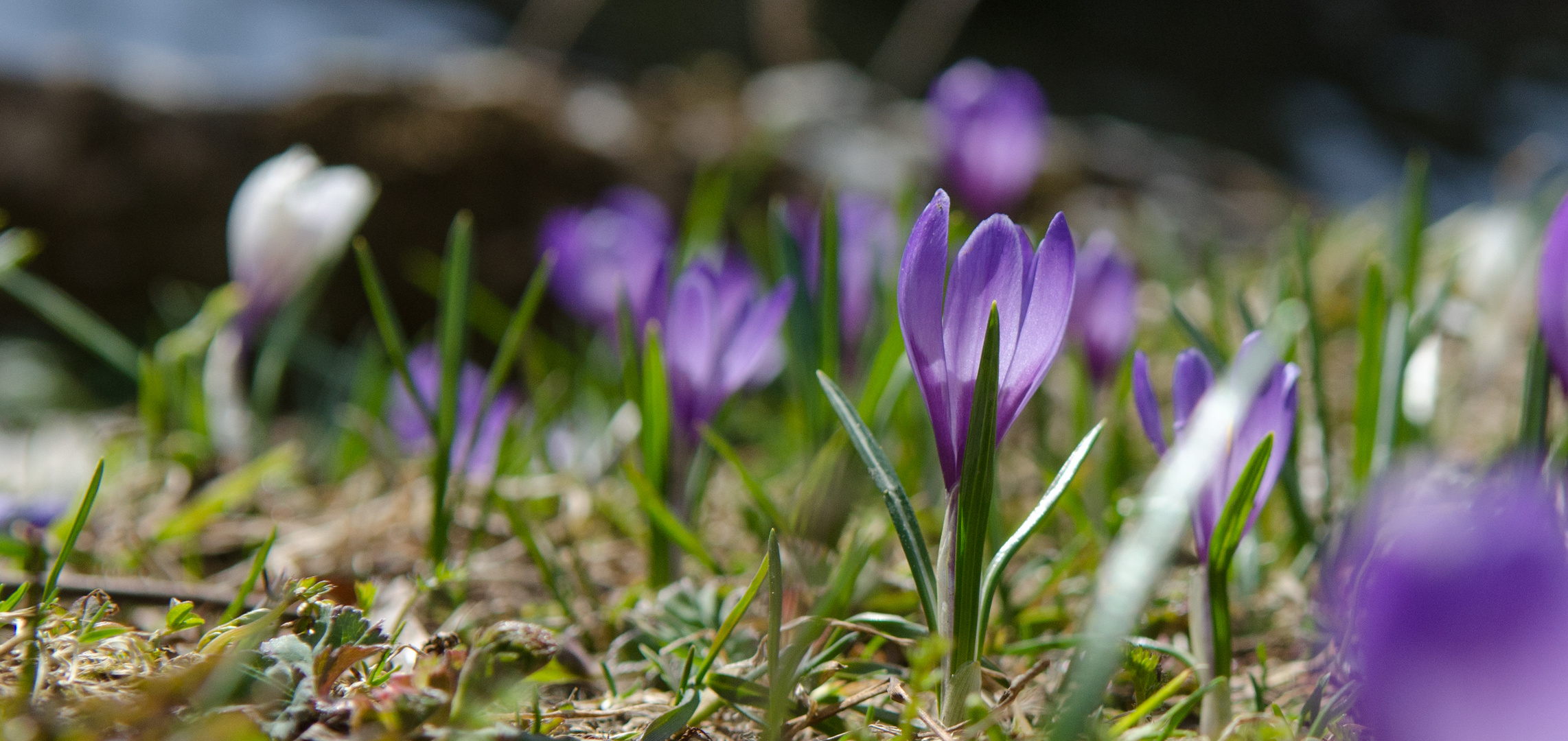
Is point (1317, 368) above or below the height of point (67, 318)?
below

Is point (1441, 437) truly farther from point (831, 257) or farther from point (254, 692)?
point (254, 692)

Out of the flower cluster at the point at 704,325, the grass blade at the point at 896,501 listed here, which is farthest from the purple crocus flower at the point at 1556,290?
the flower cluster at the point at 704,325

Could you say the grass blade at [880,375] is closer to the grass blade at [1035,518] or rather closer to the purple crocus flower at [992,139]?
the grass blade at [1035,518]

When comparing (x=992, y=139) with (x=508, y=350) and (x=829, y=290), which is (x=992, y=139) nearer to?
(x=829, y=290)

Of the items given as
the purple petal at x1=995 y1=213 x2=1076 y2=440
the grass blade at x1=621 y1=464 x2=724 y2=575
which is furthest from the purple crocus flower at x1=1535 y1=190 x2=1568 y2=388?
the grass blade at x1=621 y1=464 x2=724 y2=575

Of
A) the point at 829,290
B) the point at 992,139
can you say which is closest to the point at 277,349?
the point at 829,290

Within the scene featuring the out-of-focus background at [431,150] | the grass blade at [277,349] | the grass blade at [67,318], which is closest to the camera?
the grass blade at [67,318]
